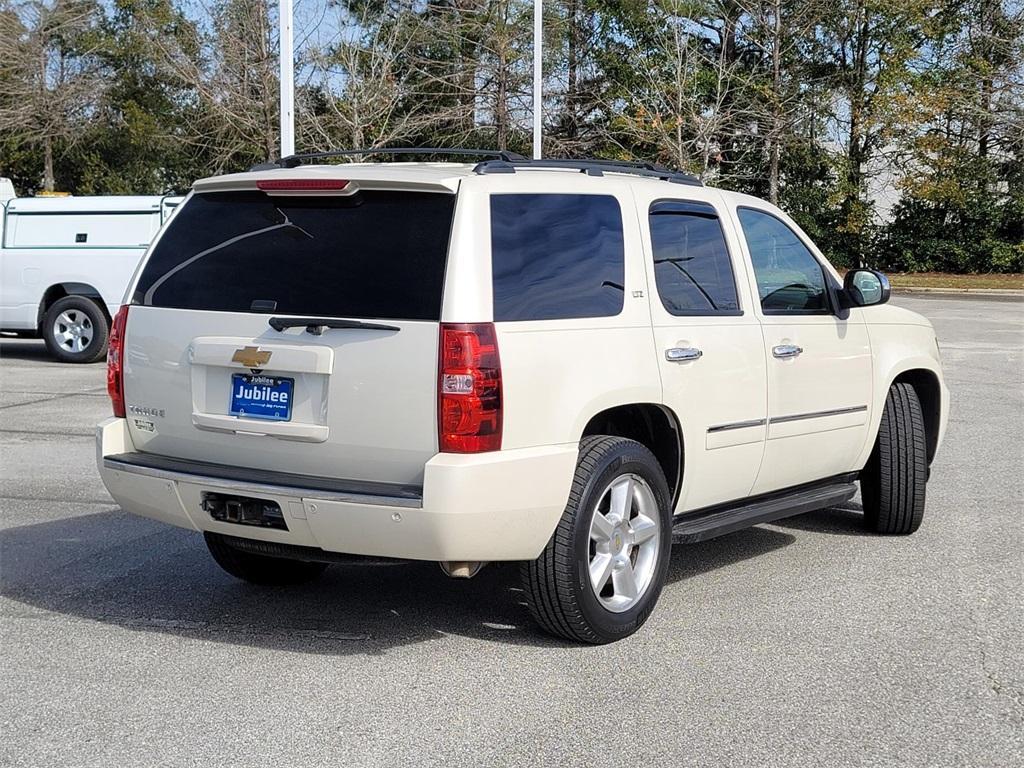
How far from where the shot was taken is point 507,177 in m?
5.04

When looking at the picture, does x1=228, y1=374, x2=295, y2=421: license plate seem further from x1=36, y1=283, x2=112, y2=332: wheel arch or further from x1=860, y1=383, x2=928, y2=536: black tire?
x1=36, y1=283, x2=112, y2=332: wheel arch

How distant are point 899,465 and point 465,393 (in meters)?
3.34

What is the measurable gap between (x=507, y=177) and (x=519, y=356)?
0.78 m

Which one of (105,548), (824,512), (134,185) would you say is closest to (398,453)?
(105,548)

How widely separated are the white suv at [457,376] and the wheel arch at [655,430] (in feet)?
0.05

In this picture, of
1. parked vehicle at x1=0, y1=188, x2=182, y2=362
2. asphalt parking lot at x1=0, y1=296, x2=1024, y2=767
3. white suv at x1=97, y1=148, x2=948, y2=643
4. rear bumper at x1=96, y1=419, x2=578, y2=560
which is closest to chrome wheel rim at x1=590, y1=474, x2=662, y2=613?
white suv at x1=97, y1=148, x2=948, y2=643

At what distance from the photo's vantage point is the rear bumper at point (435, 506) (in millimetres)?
4535

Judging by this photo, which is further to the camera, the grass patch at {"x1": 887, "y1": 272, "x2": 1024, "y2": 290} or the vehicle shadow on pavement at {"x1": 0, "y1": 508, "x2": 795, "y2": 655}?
the grass patch at {"x1": 887, "y1": 272, "x2": 1024, "y2": 290}

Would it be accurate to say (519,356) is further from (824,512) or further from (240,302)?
(824,512)

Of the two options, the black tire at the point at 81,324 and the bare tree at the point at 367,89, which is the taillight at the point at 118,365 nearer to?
the black tire at the point at 81,324

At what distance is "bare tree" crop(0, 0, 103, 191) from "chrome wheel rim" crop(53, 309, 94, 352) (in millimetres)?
26938

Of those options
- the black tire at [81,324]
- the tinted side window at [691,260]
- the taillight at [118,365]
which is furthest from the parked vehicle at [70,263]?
the tinted side window at [691,260]

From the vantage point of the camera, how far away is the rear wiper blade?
470 cm

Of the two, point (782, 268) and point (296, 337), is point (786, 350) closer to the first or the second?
point (782, 268)
